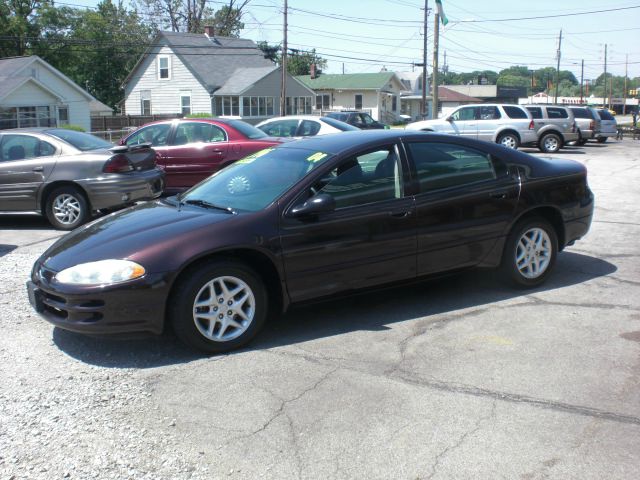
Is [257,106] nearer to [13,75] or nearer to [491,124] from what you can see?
[13,75]

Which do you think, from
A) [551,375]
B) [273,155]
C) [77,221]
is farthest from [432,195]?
[77,221]

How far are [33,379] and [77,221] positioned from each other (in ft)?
18.6

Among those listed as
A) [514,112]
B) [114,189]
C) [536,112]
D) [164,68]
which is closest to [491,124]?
[514,112]

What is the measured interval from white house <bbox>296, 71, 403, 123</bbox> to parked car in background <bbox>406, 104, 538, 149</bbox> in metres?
39.2

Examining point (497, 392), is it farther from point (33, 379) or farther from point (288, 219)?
point (33, 379)

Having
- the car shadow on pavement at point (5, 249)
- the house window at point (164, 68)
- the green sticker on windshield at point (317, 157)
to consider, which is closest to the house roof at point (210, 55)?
the house window at point (164, 68)

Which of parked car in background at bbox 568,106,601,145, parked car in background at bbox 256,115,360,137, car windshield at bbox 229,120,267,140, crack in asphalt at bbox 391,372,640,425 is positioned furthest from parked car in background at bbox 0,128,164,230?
parked car in background at bbox 568,106,601,145

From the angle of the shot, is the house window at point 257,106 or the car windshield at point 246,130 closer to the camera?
the car windshield at point 246,130

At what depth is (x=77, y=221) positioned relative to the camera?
384 inches

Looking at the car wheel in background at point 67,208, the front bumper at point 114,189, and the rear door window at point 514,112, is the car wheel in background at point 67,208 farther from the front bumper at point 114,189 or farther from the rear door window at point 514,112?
the rear door window at point 514,112

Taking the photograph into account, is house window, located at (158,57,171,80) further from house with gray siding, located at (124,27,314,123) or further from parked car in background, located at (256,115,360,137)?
parked car in background, located at (256,115,360,137)

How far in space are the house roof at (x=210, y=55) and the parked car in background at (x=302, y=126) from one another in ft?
107

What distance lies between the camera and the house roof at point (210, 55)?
48.5m

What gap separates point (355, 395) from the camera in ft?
13.6
